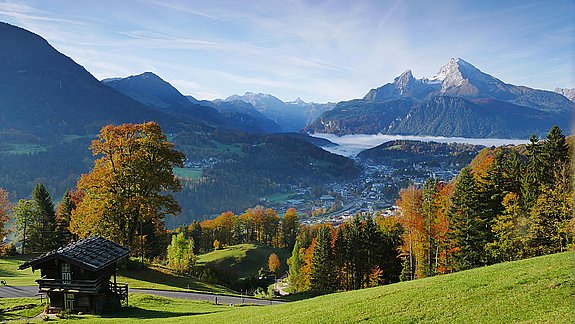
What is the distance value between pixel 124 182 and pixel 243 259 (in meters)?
54.4

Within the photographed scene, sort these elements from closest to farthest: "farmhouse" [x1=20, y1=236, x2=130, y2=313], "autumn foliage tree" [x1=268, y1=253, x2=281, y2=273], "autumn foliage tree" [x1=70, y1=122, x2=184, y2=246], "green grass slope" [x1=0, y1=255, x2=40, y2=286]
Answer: "farmhouse" [x1=20, y1=236, x2=130, y2=313] < "green grass slope" [x1=0, y1=255, x2=40, y2=286] < "autumn foliage tree" [x1=70, y1=122, x2=184, y2=246] < "autumn foliage tree" [x1=268, y1=253, x2=281, y2=273]

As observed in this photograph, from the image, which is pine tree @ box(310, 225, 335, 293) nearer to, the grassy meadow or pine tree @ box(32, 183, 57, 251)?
the grassy meadow

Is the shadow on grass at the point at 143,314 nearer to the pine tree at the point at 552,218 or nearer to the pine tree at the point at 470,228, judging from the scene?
the pine tree at the point at 470,228

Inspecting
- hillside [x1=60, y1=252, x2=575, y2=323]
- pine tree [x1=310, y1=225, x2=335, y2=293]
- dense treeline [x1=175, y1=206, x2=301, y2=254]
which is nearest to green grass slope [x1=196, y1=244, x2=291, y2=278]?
dense treeline [x1=175, y1=206, x2=301, y2=254]

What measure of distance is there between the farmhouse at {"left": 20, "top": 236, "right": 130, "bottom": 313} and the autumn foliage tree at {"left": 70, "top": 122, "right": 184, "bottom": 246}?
8966 mm

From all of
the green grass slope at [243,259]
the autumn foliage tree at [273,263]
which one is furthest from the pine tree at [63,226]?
the autumn foliage tree at [273,263]

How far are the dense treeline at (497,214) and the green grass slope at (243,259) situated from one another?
1743 inches

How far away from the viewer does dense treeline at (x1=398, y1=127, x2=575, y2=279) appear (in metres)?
33.9

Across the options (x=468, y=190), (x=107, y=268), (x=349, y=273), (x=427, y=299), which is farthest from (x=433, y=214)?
(x=107, y=268)

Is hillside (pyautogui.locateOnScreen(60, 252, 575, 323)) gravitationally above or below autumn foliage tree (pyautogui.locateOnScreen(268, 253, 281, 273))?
above

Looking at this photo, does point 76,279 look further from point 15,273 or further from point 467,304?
point 467,304

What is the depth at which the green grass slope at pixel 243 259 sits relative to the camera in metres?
84.2

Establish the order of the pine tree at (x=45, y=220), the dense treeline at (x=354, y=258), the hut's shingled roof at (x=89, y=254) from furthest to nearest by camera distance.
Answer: the pine tree at (x=45, y=220)
the dense treeline at (x=354, y=258)
the hut's shingled roof at (x=89, y=254)

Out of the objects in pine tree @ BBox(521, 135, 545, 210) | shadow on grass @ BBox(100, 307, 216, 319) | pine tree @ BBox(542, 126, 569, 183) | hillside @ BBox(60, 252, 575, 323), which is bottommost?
shadow on grass @ BBox(100, 307, 216, 319)
